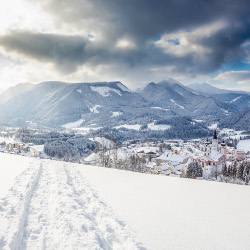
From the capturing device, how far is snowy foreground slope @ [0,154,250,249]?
429 cm

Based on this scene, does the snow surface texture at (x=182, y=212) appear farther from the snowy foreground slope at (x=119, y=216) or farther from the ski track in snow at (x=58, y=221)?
the ski track in snow at (x=58, y=221)

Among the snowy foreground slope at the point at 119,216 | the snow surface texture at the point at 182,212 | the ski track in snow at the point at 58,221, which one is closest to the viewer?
the ski track in snow at the point at 58,221

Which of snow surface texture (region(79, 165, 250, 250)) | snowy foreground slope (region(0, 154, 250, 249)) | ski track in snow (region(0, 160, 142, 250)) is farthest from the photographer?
snow surface texture (region(79, 165, 250, 250))

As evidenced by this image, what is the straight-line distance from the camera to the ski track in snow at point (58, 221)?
13.5ft

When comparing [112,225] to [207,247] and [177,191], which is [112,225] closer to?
[207,247]

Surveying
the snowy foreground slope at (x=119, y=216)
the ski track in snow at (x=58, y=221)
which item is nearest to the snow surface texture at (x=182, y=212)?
the snowy foreground slope at (x=119, y=216)

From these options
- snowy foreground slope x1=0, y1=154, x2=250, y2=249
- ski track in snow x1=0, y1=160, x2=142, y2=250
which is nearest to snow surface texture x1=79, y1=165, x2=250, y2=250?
snowy foreground slope x1=0, y1=154, x2=250, y2=249

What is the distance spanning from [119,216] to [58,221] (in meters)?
1.70

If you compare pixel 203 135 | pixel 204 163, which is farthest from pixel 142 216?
pixel 203 135

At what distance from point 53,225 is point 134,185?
16.9 feet

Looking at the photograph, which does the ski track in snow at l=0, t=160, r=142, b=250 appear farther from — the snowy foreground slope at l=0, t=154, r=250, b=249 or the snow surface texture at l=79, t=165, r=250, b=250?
the snow surface texture at l=79, t=165, r=250, b=250

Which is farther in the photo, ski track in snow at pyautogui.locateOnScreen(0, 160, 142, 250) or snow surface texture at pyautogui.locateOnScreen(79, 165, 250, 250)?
snow surface texture at pyautogui.locateOnScreen(79, 165, 250, 250)

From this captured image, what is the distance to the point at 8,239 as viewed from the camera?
13.3 feet

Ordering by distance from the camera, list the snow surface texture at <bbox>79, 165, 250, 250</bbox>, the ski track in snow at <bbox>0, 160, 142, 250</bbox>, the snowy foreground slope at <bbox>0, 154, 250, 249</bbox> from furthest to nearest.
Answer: the snow surface texture at <bbox>79, 165, 250, 250</bbox>, the snowy foreground slope at <bbox>0, 154, 250, 249</bbox>, the ski track in snow at <bbox>0, 160, 142, 250</bbox>
